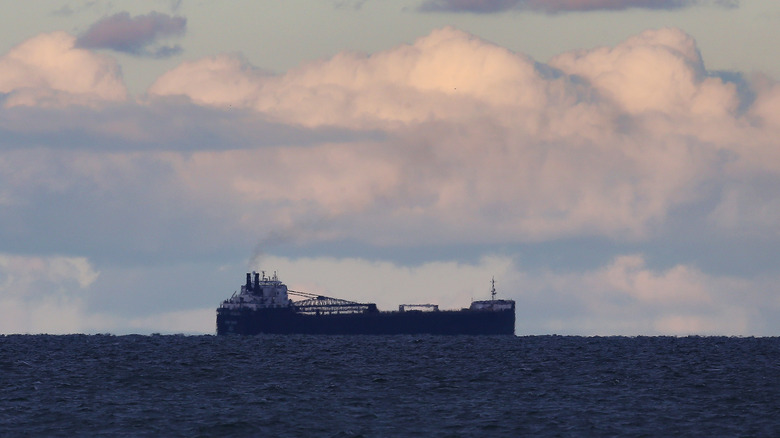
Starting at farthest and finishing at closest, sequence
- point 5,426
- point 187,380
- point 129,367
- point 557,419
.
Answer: point 129,367 → point 187,380 → point 557,419 → point 5,426

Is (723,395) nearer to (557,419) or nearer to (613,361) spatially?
(557,419)

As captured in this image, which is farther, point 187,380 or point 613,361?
point 613,361

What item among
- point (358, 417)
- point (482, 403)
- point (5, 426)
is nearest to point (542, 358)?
point (482, 403)

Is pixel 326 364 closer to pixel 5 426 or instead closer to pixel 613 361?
A: pixel 613 361

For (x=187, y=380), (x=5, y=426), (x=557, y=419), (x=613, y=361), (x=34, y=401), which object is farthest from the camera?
(x=613, y=361)

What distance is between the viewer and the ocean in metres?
62.0

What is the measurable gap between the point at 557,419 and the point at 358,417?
1105cm

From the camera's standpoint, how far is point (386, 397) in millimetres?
76938

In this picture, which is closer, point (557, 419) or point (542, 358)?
point (557, 419)

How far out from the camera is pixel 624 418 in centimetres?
6606

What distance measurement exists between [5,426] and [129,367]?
147 feet

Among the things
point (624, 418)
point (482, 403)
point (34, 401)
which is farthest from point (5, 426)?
point (624, 418)

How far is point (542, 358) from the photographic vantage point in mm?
126812

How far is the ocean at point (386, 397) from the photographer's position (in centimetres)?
6203
